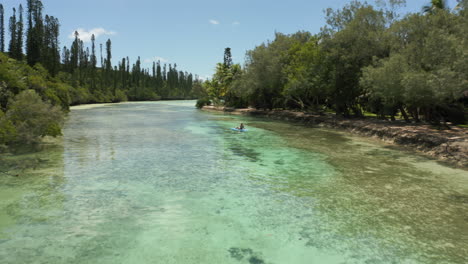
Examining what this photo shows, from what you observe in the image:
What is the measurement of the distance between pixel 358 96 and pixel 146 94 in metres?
108

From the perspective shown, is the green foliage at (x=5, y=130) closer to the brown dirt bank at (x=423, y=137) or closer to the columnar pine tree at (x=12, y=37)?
the brown dirt bank at (x=423, y=137)

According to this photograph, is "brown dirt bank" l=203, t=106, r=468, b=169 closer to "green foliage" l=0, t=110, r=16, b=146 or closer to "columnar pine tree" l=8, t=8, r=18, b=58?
"green foliage" l=0, t=110, r=16, b=146

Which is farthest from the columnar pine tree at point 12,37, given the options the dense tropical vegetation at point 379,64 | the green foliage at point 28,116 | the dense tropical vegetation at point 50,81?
the green foliage at point 28,116

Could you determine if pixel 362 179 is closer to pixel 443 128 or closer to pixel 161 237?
pixel 161 237

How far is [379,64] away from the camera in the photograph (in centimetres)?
3123

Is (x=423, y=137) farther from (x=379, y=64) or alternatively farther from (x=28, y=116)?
(x=28, y=116)

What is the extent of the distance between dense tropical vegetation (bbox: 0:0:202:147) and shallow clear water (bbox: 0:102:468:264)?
2429 mm

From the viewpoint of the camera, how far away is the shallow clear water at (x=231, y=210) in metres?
8.40

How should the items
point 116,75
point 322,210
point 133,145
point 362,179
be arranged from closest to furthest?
point 322,210, point 362,179, point 133,145, point 116,75

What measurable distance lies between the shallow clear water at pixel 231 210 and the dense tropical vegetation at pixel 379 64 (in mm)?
5892

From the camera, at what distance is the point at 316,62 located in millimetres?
41250

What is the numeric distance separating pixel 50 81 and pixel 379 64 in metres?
48.4

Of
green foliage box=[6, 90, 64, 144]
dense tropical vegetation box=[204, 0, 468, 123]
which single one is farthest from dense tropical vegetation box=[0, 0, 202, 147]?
dense tropical vegetation box=[204, 0, 468, 123]

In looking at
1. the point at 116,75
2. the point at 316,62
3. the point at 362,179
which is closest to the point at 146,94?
the point at 116,75
